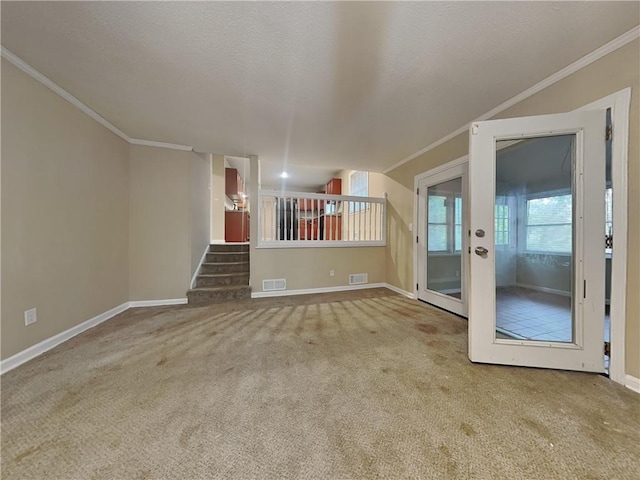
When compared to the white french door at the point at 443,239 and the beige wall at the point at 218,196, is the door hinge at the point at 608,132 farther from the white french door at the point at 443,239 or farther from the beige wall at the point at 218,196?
the beige wall at the point at 218,196

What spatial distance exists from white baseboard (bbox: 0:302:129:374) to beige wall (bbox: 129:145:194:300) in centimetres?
59

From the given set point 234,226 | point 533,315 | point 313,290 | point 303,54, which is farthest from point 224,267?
point 533,315

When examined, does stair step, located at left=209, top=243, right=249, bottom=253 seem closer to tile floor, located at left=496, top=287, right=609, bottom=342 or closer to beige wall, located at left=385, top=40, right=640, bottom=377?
tile floor, located at left=496, top=287, right=609, bottom=342

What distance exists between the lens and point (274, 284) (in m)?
3.90

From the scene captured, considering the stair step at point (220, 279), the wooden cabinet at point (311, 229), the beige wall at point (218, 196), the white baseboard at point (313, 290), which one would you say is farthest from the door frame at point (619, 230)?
the beige wall at point (218, 196)

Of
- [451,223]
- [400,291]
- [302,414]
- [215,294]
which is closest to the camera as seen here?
[302,414]

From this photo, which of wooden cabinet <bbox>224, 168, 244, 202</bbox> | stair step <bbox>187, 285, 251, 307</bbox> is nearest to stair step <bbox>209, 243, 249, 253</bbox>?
stair step <bbox>187, 285, 251, 307</bbox>

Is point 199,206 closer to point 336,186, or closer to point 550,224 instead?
point 336,186

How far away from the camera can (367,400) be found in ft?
4.56

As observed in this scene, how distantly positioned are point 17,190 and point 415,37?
312 cm

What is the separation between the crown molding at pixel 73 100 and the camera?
5.56 ft

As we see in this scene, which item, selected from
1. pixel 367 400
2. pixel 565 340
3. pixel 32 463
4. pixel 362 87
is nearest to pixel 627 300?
pixel 565 340

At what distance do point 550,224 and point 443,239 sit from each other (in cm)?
141

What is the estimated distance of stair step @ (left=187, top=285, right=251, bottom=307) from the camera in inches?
135
